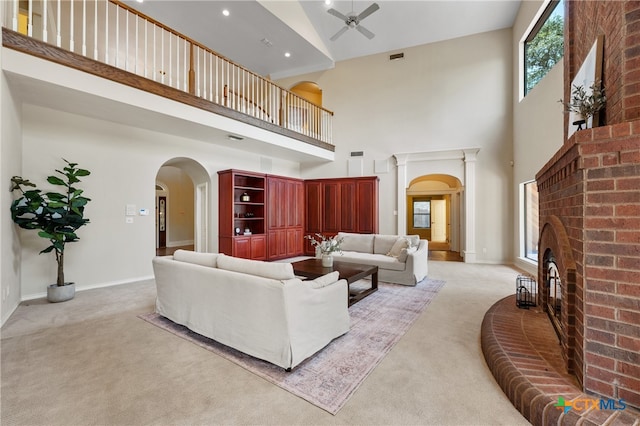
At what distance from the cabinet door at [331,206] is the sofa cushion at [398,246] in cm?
296

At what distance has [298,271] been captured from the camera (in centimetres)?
406

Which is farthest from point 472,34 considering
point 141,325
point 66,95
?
point 141,325

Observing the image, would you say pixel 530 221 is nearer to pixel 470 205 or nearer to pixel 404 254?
pixel 470 205

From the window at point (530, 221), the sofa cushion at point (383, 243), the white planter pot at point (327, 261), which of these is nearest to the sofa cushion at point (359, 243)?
the sofa cushion at point (383, 243)

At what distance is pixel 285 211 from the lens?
26.1ft

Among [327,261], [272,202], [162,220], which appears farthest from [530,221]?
[162,220]

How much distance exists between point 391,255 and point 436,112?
176 inches

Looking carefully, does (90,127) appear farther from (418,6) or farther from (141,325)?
(418,6)

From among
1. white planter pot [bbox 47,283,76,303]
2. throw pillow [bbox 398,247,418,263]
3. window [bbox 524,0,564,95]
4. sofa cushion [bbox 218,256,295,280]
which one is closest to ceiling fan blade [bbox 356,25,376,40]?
window [bbox 524,0,564,95]

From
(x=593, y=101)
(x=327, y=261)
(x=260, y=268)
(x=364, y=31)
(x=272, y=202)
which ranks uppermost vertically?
(x=364, y=31)

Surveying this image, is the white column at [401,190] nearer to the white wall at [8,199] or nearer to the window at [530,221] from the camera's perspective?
the window at [530,221]

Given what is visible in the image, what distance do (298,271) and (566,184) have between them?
309 cm

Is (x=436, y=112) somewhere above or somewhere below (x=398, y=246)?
above

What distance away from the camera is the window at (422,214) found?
11570 mm
